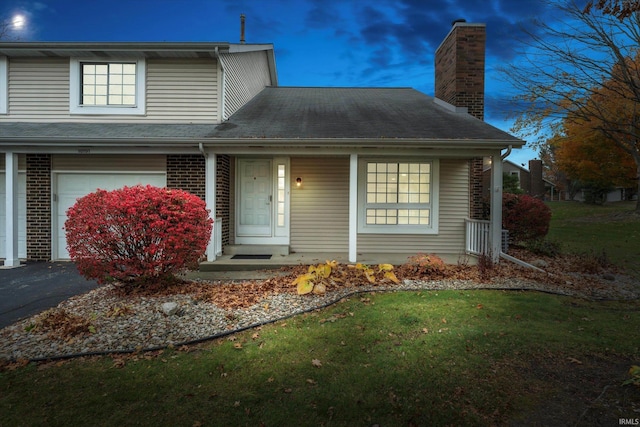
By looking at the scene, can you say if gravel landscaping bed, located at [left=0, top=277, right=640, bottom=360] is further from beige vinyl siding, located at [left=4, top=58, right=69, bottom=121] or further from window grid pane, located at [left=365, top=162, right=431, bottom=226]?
beige vinyl siding, located at [left=4, top=58, right=69, bottom=121]

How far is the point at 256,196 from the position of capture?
9055 millimetres

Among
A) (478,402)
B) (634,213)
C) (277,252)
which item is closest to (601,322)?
(478,402)

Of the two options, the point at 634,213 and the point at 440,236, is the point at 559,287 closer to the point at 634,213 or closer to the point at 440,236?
the point at 440,236

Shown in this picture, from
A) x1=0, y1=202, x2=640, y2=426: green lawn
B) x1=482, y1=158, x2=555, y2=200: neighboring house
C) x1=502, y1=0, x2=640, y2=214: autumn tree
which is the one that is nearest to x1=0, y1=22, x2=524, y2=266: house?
x1=502, y1=0, x2=640, y2=214: autumn tree

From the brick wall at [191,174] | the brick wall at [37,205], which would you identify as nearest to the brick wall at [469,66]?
the brick wall at [191,174]

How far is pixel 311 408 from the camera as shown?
2627 mm

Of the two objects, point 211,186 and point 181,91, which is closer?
point 211,186

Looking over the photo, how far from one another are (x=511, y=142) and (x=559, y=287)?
301 cm

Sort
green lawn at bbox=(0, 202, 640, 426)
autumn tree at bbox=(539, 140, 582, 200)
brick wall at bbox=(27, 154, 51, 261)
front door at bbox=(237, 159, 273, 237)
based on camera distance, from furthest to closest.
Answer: autumn tree at bbox=(539, 140, 582, 200)
front door at bbox=(237, 159, 273, 237)
brick wall at bbox=(27, 154, 51, 261)
green lawn at bbox=(0, 202, 640, 426)

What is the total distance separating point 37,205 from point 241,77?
19.9 feet

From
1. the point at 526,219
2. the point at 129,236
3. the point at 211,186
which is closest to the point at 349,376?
the point at 129,236

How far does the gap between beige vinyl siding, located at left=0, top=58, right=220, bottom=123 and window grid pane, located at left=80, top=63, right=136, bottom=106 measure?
389mm

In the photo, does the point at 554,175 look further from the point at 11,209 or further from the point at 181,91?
the point at 11,209

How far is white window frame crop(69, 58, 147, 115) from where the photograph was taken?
870cm
